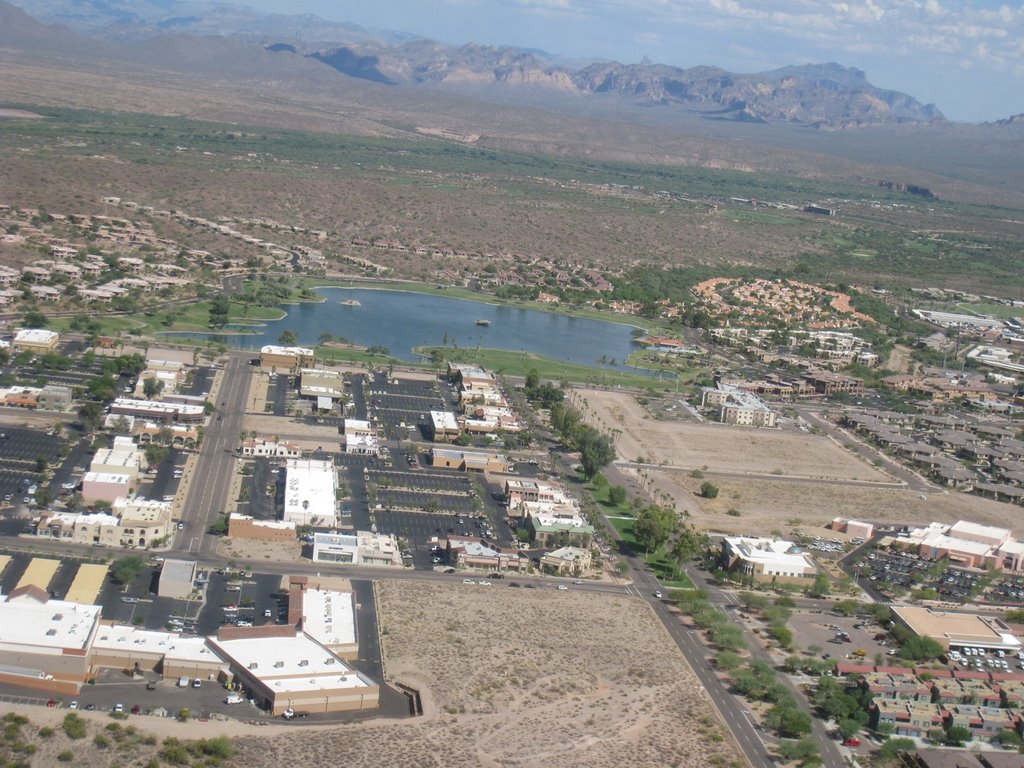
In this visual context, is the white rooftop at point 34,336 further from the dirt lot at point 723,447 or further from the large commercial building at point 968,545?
the large commercial building at point 968,545

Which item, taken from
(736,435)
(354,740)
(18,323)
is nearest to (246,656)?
(354,740)

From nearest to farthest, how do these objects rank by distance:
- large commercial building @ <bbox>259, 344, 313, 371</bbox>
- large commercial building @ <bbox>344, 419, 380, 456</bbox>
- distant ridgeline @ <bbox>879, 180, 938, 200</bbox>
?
large commercial building @ <bbox>344, 419, 380, 456</bbox> → large commercial building @ <bbox>259, 344, 313, 371</bbox> → distant ridgeline @ <bbox>879, 180, 938, 200</bbox>

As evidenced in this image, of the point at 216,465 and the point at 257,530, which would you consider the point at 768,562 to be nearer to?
the point at 257,530

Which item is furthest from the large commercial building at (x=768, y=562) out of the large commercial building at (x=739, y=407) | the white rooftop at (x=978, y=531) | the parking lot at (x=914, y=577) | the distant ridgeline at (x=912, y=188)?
the distant ridgeline at (x=912, y=188)

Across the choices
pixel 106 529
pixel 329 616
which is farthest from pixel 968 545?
pixel 106 529

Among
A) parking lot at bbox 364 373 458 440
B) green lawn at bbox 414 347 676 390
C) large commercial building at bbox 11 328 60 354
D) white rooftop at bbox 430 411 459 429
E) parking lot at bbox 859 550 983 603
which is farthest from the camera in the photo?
green lawn at bbox 414 347 676 390

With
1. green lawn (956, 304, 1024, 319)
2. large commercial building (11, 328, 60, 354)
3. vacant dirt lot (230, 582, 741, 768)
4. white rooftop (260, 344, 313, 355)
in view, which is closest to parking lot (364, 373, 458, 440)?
white rooftop (260, 344, 313, 355)

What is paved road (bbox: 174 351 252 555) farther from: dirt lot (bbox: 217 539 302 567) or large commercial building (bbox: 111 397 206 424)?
large commercial building (bbox: 111 397 206 424)
